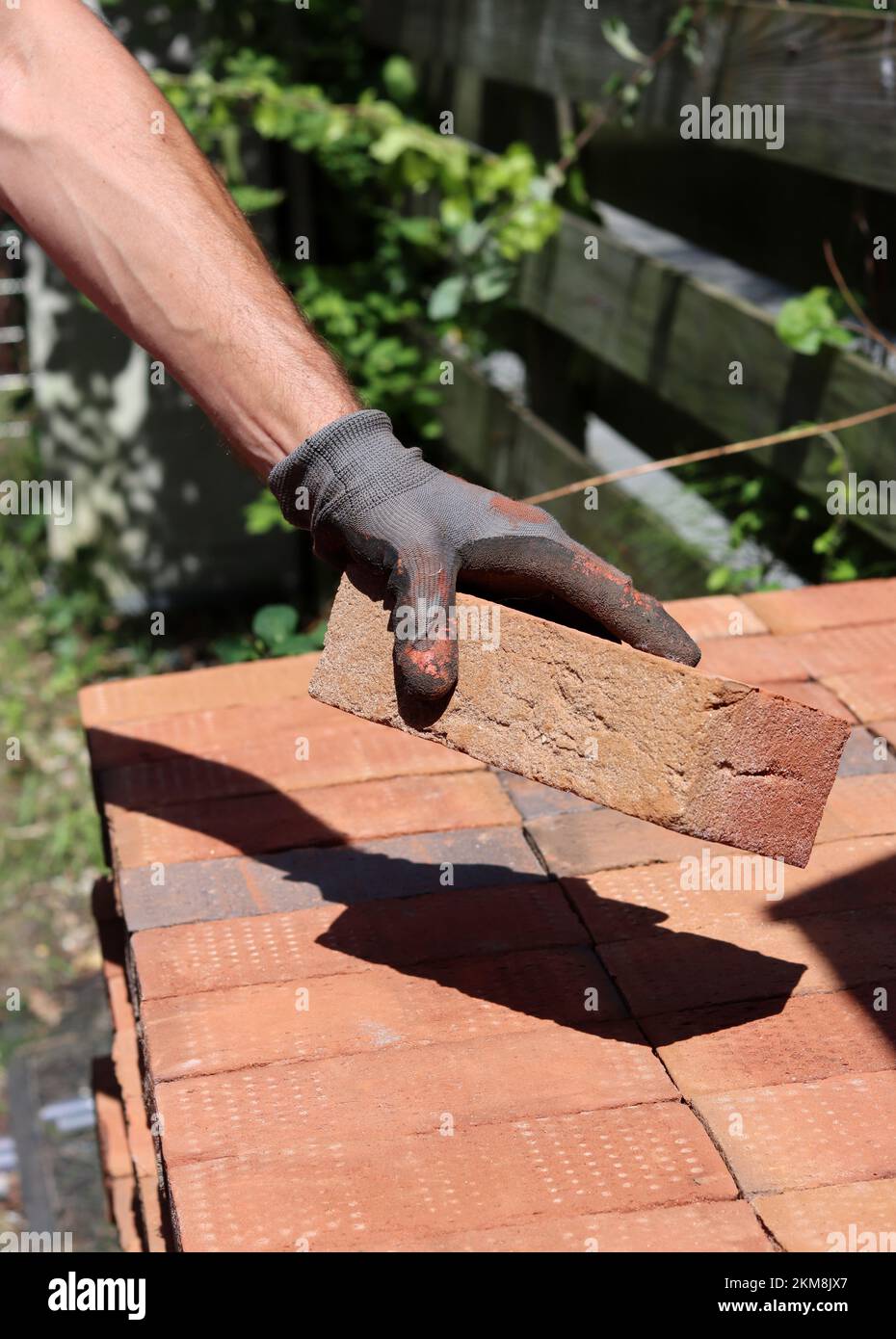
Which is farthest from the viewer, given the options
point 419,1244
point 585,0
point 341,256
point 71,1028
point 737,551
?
point 341,256

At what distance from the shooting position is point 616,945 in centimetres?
194

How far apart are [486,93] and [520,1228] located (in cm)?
430

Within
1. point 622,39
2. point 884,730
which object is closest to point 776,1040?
point 884,730

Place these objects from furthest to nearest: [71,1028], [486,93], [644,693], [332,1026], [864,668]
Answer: [486,93] < [71,1028] < [864,668] < [332,1026] < [644,693]

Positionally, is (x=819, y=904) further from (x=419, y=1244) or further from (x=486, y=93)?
(x=486, y=93)

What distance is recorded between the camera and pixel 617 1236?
1.44m

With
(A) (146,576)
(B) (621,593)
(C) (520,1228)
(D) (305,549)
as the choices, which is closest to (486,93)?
(D) (305,549)

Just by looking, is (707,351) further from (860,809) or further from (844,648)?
(860,809)

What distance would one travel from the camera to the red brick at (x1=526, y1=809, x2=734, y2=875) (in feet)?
6.96

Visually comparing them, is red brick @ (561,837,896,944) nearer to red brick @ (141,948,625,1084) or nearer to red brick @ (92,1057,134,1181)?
red brick @ (141,948,625,1084)

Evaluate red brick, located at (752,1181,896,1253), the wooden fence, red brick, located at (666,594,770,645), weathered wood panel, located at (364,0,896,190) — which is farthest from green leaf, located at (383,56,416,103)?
red brick, located at (752,1181,896,1253)

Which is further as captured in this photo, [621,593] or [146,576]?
[146,576]

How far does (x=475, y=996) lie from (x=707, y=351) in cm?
226

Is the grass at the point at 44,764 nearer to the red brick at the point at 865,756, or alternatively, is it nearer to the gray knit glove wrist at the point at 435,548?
the red brick at the point at 865,756
